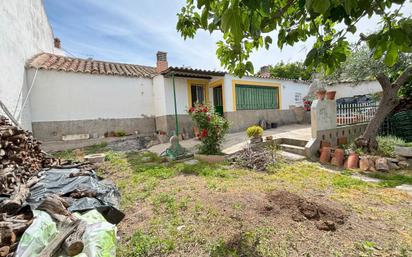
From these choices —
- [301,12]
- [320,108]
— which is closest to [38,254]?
[301,12]

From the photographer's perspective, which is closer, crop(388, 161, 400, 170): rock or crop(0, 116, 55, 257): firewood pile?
crop(0, 116, 55, 257): firewood pile

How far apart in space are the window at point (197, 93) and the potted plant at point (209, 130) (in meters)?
4.89

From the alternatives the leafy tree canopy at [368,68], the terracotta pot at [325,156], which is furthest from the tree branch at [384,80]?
the terracotta pot at [325,156]

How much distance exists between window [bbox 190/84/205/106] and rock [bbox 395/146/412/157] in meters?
8.29

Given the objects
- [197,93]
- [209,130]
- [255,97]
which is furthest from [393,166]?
[197,93]

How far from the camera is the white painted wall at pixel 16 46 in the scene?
629cm

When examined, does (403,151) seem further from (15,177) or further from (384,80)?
(15,177)

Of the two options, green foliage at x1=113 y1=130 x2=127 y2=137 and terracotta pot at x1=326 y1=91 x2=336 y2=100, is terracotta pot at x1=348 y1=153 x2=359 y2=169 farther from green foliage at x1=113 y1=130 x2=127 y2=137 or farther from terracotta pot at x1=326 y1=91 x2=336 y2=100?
green foliage at x1=113 y1=130 x2=127 y2=137

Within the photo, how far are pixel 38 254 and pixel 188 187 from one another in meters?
2.71

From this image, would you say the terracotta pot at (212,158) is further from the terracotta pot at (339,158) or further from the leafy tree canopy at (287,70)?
the leafy tree canopy at (287,70)

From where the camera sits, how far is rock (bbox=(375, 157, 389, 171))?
16.9 ft

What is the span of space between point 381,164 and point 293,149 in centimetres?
231

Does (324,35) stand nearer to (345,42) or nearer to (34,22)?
(345,42)

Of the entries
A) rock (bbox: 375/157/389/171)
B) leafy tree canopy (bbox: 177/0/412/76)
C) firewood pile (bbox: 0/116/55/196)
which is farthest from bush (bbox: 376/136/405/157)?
firewood pile (bbox: 0/116/55/196)
